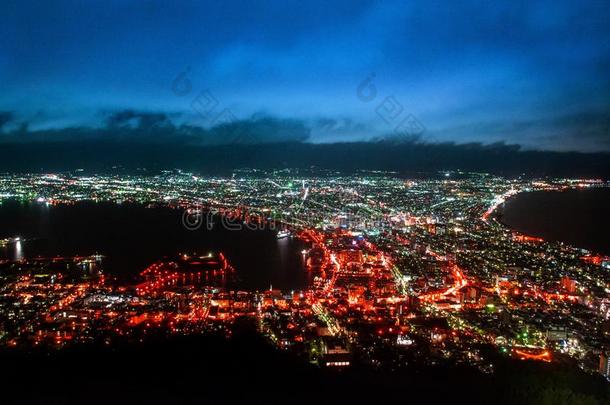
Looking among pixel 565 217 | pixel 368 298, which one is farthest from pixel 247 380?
pixel 565 217

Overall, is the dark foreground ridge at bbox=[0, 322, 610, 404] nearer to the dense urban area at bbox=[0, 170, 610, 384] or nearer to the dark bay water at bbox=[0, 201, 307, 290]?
the dense urban area at bbox=[0, 170, 610, 384]

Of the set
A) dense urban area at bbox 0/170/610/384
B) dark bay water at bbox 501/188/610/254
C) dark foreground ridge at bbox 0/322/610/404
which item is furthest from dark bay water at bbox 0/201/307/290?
dark bay water at bbox 501/188/610/254

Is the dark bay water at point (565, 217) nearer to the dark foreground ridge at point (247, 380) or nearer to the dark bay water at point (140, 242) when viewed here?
the dark bay water at point (140, 242)

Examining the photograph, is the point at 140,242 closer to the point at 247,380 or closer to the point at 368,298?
the point at 368,298

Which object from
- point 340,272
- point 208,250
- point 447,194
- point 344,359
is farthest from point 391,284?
point 447,194

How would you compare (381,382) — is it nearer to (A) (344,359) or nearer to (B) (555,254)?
(A) (344,359)
